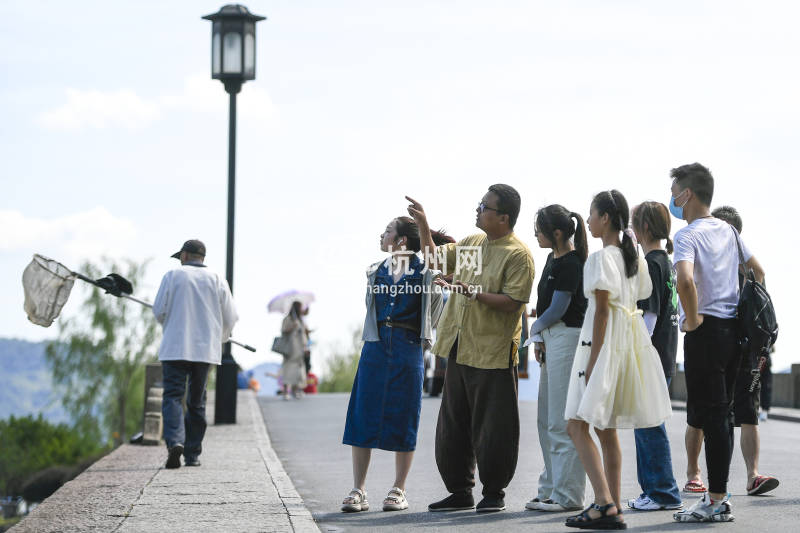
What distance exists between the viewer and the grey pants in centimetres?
737

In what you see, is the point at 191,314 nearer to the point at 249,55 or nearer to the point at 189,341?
the point at 189,341

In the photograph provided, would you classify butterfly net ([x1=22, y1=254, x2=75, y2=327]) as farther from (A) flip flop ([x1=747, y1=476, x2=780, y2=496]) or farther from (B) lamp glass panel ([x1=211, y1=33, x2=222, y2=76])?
(A) flip flop ([x1=747, y1=476, x2=780, y2=496])

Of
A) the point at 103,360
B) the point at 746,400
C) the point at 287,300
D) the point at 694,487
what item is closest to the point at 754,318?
the point at 746,400

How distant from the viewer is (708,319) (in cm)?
695

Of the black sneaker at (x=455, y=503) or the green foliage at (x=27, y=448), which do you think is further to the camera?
the green foliage at (x=27, y=448)

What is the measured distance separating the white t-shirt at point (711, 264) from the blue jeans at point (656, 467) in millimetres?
879

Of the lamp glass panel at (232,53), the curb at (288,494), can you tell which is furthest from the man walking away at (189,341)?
the lamp glass panel at (232,53)

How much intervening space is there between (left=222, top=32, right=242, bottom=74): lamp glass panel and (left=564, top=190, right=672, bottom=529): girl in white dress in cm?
1042

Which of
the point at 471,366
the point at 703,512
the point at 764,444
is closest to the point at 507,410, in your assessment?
the point at 471,366

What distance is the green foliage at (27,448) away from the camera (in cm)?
10288

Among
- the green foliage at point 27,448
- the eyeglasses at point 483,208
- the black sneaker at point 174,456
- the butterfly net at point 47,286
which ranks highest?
the eyeglasses at point 483,208

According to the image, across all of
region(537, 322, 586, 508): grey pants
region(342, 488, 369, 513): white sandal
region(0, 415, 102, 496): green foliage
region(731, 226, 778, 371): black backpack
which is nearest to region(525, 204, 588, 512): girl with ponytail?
region(537, 322, 586, 508): grey pants

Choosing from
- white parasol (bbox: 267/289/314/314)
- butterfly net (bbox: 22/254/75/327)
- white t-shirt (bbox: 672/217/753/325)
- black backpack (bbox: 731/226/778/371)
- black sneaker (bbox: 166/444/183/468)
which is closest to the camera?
white t-shirt (bbox: 672/217/753/325)

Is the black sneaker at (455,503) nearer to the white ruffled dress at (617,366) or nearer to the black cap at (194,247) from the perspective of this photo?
the white ruffled dress at (617,366)
